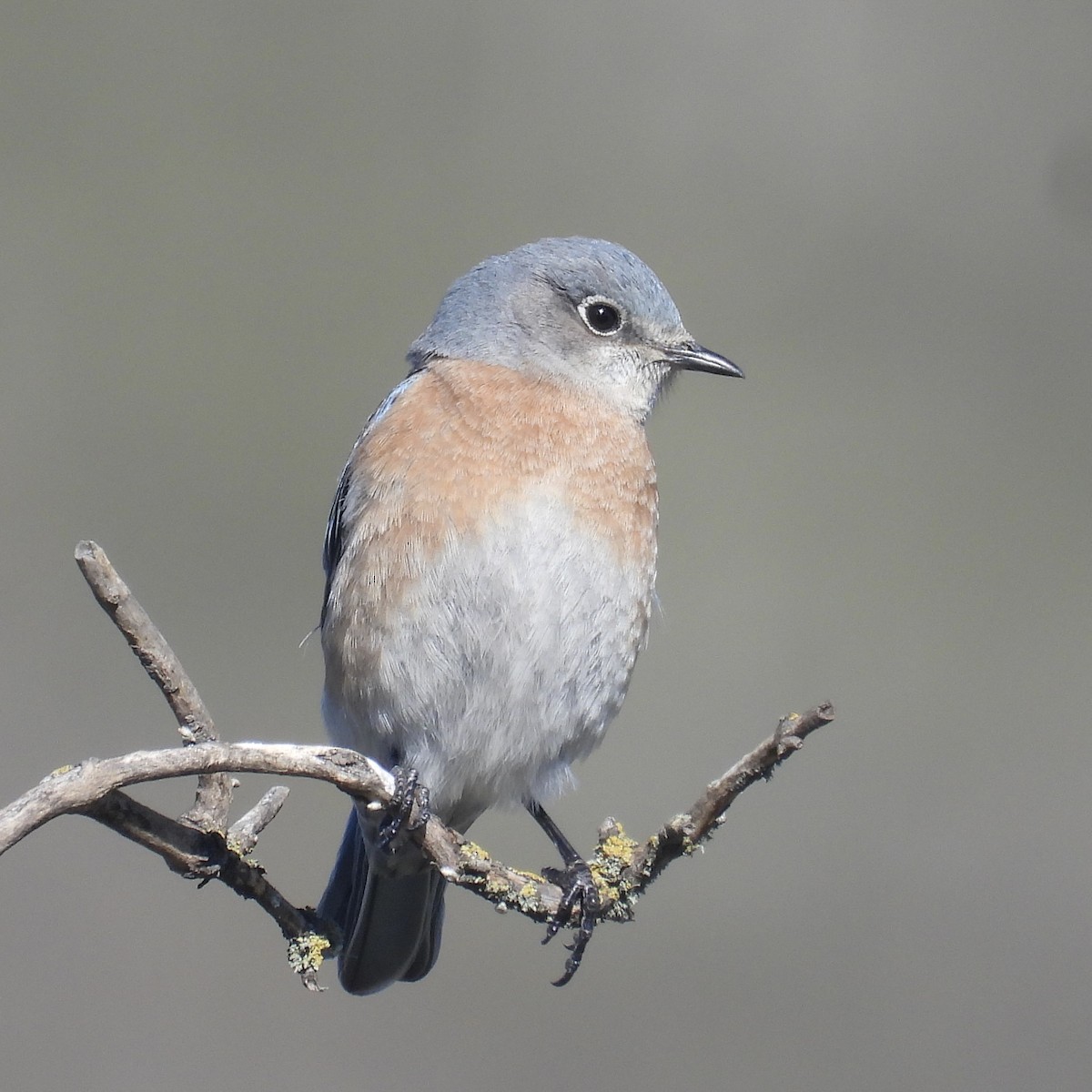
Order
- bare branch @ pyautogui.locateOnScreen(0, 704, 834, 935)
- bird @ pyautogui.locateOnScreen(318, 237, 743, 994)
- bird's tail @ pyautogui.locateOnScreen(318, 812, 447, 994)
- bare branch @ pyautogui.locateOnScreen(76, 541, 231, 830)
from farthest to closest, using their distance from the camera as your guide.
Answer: bird's tail @ pyautogui.locateOnScreen(318, 812, 447, 994)
bird @ pyautogui.locateOnScreen(318, 237, 743, 994)
bare branch @ pyautogui.locateOnScreen(76, 541, 231, 830)
bare branch @ pyautogui.locateOnScreen(0, 704, 834, 935)

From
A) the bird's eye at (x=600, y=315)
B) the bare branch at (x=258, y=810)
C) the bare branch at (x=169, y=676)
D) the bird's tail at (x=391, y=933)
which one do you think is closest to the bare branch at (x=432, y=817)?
the bare branch at (x=258, y=810)

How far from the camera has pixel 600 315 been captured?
10.4 ft

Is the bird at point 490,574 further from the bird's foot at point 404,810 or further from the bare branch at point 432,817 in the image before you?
the bare branch at point 432,817

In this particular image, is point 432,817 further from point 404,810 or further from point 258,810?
point 258,810

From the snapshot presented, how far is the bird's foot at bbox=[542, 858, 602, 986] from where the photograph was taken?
93.1 inches

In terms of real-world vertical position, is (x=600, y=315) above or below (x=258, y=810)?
above

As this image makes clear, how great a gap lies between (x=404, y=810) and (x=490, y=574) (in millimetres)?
572

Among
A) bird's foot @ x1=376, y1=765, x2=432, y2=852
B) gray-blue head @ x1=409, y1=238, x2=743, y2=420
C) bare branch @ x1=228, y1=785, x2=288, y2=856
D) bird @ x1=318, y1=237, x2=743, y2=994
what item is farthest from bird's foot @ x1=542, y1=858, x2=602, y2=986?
gray-blue head @ x1=409, y1=238, x2=743, y2=420

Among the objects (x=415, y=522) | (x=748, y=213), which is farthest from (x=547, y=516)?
(x=748, y=213)

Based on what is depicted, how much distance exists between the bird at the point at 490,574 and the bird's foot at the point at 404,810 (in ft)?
0.04

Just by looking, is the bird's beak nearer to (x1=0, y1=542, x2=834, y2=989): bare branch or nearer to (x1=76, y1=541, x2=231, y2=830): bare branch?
(x1=0, y1=542, x2=834, y2=989): bare branch

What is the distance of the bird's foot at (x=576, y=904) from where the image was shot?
237cm

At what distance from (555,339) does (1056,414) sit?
169 inches

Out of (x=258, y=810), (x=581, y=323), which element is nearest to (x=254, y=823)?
(x=258, y=810)
